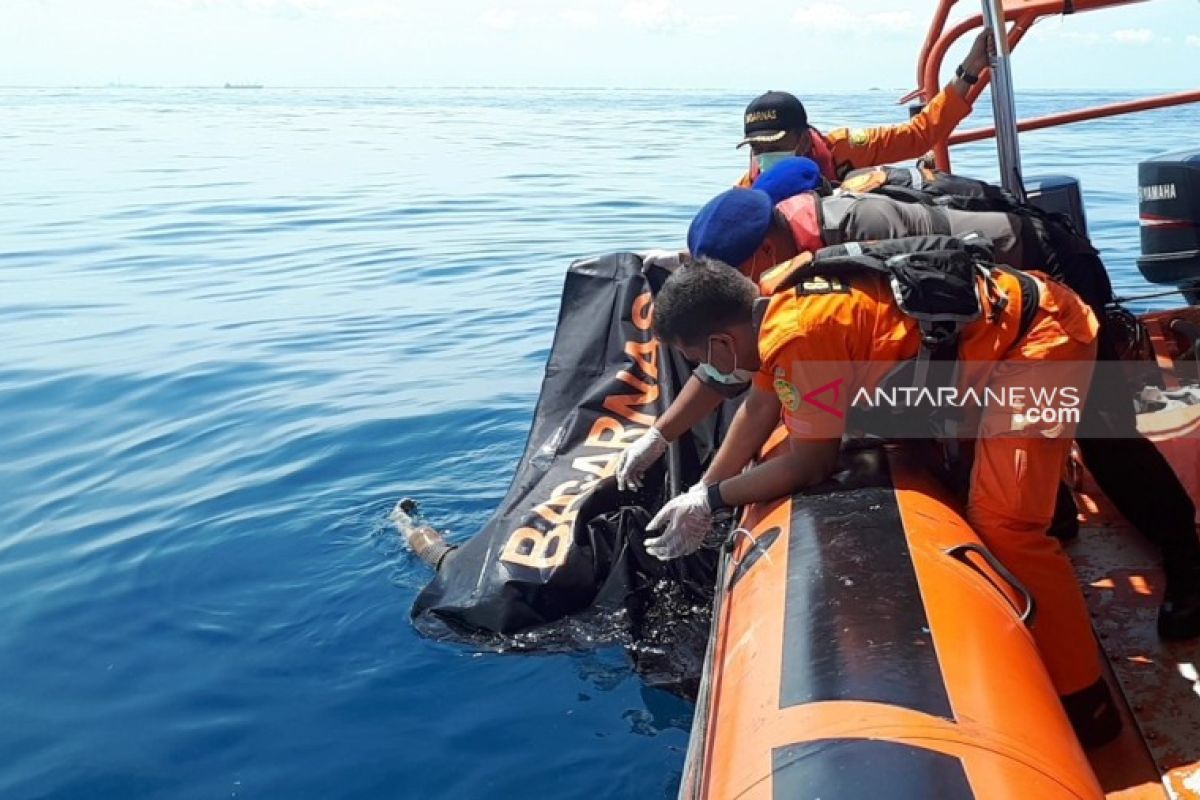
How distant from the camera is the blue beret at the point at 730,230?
2701mm

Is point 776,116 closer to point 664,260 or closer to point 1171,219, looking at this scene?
point 664,260

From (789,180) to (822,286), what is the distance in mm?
793

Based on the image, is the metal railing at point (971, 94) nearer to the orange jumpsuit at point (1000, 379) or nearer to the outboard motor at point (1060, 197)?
the outboard motor at point (1060, 197)

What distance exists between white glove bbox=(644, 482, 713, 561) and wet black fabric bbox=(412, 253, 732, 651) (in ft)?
2.23

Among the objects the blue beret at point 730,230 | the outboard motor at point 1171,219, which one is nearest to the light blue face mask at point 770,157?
the blue beret at point 730,230

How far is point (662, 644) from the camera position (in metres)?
3.49

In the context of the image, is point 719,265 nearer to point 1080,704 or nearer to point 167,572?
point 1080,704

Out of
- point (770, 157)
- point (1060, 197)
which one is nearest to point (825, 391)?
point (770, 157)

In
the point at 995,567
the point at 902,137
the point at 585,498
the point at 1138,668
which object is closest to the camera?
the point at 995,567

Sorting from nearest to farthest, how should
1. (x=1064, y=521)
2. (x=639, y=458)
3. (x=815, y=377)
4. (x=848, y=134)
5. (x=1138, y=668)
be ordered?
(x=815, y=377) < (x=1138, y=668) < (x=1064, y=521) < (x=639, y=458) < (x=848, y=134)

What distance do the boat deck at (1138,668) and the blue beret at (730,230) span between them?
4.18ft

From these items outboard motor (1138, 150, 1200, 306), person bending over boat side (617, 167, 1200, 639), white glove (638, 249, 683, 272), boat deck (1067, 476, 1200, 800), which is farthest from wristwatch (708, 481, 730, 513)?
outboard motor (1138, 150, 1200, 306)

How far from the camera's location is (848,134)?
4.54 metres

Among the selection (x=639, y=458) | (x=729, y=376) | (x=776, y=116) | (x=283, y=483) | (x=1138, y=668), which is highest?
(x=776, y=116)
